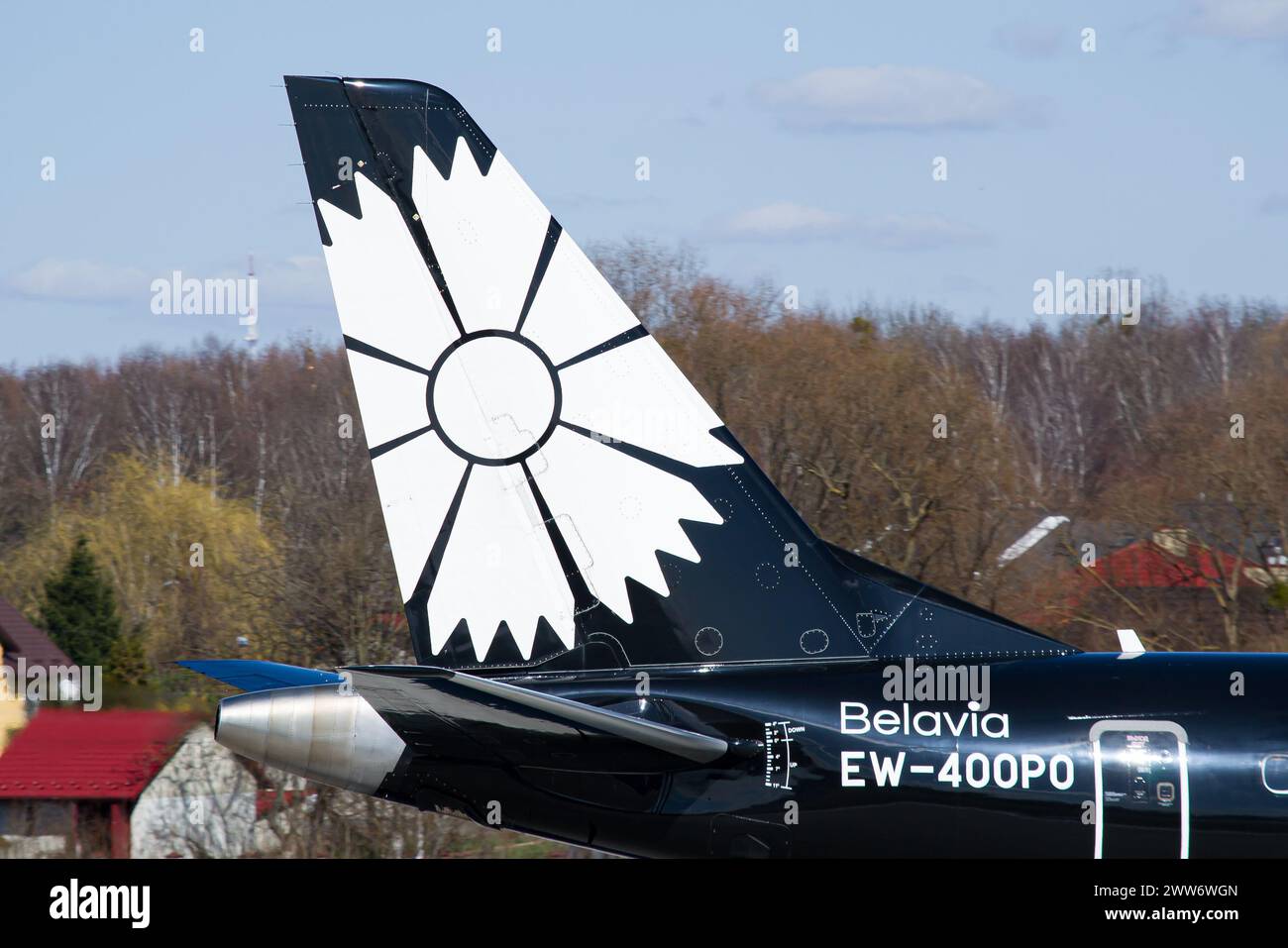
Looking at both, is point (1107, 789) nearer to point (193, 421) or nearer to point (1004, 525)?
point (1004, 525)

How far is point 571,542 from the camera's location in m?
8.08

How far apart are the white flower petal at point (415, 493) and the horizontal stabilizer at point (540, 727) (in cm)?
119

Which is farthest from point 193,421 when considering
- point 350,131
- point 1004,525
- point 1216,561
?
point 350,131

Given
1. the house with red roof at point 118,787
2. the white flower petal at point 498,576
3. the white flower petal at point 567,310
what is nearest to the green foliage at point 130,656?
the house with red roof at point 118,787

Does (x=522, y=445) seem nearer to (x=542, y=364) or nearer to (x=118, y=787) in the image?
(x=542, y=364)

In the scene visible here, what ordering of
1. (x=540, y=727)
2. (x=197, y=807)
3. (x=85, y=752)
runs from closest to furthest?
(x=540, y=727) < (x=85, y=752) < (x=197, y=807)

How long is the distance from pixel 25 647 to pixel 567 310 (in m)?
10.7

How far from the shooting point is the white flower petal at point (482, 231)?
26.6ft

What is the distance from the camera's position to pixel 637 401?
812 centimetres

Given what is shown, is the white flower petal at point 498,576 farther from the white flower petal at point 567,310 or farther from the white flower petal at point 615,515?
the white flower petal at point 567,310

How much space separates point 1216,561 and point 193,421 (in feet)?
150

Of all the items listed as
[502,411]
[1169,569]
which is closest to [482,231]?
[502,411]

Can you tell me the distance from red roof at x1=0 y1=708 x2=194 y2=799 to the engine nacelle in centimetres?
396

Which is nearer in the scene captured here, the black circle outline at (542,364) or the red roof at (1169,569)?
the black circle outline at (542,364)
